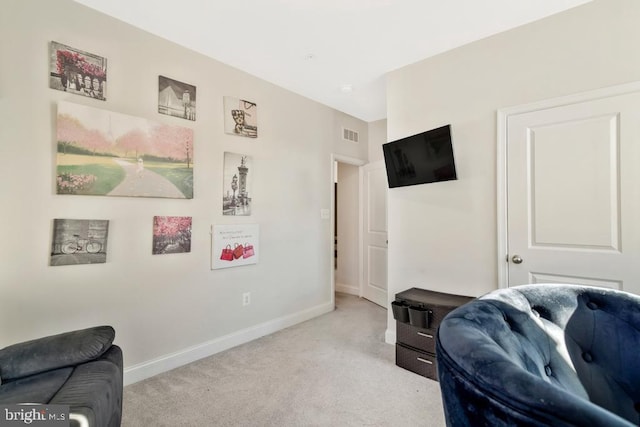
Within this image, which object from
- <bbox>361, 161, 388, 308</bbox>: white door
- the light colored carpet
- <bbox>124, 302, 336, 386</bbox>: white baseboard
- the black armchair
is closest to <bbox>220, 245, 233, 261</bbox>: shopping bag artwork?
<bbox>124, 302, 336, 386</bbox>: white baseboard

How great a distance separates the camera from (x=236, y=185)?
9.31 ft

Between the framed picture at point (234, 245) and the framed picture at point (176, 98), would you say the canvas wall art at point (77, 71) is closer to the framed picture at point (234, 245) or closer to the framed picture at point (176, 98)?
the framed picture at point (176, 98)

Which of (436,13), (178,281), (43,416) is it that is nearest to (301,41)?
(436,13)

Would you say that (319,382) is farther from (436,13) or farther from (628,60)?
(628,60)

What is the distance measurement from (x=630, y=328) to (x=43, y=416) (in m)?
1.93

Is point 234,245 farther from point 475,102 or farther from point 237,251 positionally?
point 475,102

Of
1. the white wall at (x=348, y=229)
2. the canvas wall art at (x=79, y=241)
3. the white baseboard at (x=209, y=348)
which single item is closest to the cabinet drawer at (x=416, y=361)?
the white baseboard at (x=209, y=348)

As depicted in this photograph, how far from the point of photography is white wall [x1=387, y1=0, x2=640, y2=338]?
6.46 ft

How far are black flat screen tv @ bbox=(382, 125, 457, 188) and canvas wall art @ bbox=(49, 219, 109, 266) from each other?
238cm

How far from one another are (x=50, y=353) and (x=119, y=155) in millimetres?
1331

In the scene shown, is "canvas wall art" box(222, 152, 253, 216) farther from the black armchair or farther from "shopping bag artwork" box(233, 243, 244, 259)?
Answer: the black armchair

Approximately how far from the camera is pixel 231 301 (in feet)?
9.22

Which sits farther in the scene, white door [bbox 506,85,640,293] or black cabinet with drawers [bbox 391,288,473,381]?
black cabinet with drawers [bbox 391,288,473,381]

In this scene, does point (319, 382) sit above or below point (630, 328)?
below
